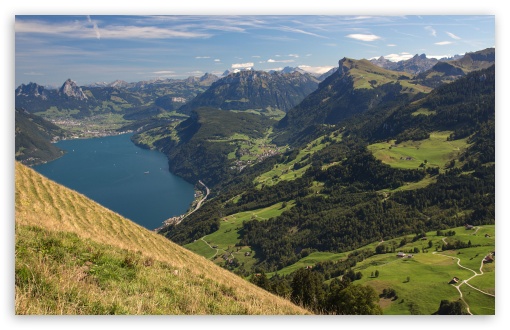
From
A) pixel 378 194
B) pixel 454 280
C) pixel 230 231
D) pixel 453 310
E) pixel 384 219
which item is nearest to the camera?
pixel 453 310

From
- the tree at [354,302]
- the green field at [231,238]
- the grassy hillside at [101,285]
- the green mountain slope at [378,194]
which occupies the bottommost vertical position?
the green field at [231,238]

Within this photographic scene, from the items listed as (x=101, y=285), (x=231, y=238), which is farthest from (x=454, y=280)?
(x=231, y=238)

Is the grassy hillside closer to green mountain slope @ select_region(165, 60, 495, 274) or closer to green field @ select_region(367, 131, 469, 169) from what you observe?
green mountain slope @ select_region(165, 60, 495, 274)

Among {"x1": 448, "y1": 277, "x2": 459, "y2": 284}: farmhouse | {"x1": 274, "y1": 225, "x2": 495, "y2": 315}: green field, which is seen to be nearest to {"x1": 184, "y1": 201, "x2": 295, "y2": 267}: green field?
{"x1": 274, "y1": 225, "x2": 495, "y2": 315}: green field

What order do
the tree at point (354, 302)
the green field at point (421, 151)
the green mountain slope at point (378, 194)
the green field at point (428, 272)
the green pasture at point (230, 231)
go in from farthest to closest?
the green field at point (421, 151) → the green pasture at point (230, 231) → the green mountain slope at point (378, 194) → the green field at point (428, 272) → the tree at point (354, 302)

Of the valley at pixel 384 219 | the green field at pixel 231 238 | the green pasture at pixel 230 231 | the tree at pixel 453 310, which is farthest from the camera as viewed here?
the green pasture at pixel 230 231

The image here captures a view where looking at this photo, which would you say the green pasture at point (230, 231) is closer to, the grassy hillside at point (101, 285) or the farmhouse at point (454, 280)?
the farmhouse at point (454, 280)

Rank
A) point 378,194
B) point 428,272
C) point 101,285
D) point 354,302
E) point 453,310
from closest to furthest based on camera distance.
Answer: point 101,285 → point 354,302 → point 453,310 → point 428,272 → point 378,194

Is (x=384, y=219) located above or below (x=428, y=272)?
below

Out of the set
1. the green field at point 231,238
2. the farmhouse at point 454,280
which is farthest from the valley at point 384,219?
the green field at point 231,238

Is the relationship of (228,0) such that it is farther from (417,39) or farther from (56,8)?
(417,39)

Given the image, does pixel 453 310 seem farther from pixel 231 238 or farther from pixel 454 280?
pixel 231 238
